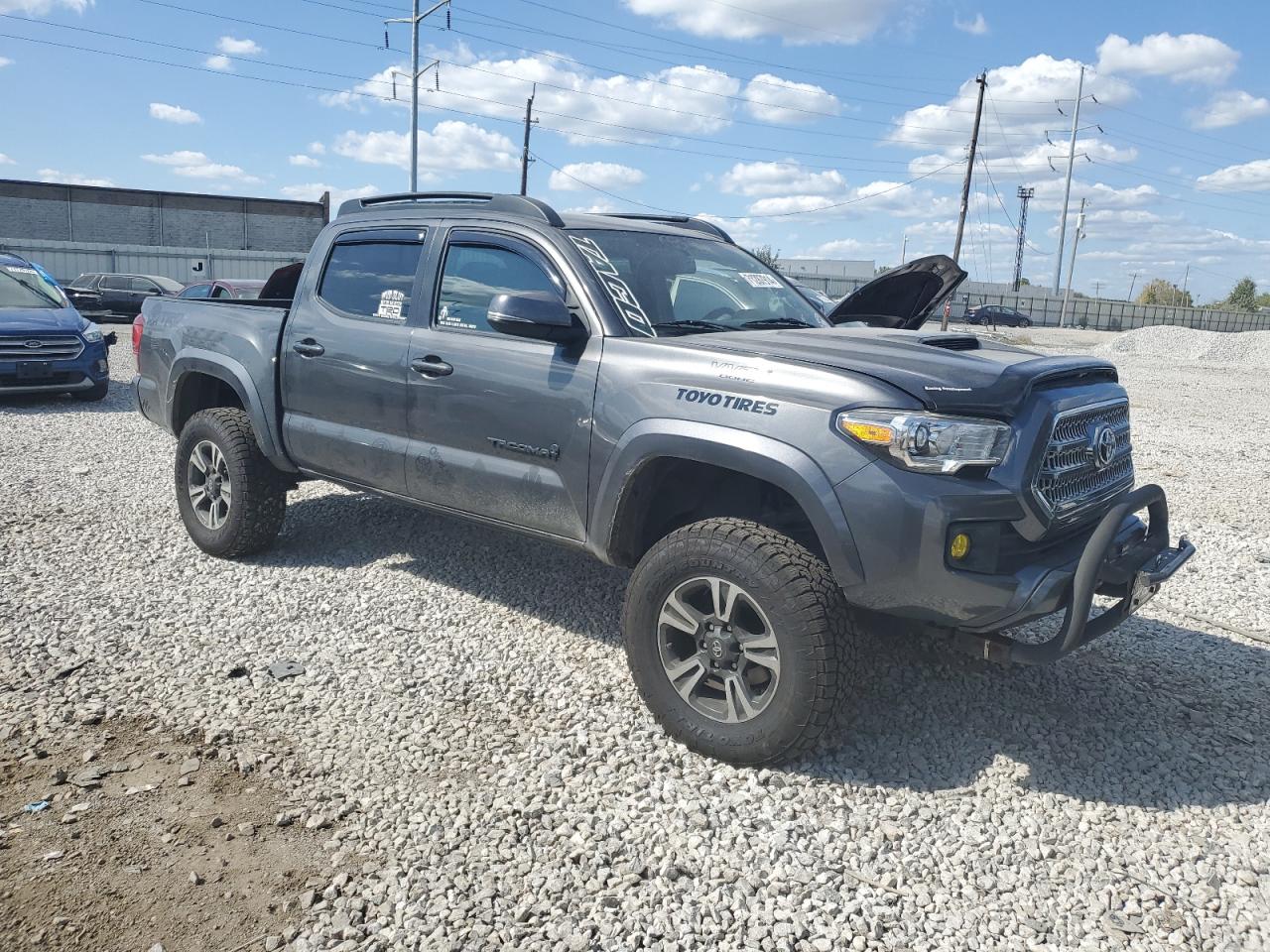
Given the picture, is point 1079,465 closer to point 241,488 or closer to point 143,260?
point 241,488

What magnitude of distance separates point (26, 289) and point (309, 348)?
8.73 meters

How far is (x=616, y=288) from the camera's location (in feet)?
13.3

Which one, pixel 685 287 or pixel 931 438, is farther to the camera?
pixel 685 287

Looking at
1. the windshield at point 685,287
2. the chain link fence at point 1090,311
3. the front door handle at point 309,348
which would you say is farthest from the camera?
the chain link fence at point 1090,311

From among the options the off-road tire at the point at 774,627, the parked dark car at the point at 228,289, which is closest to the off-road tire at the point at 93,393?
the parked dark car at the point at 228,289

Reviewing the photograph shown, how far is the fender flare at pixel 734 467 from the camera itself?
123 inches

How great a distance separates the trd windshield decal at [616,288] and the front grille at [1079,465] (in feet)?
5.27

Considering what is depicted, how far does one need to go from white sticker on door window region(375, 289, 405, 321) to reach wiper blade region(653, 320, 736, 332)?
Answer: 1374mm

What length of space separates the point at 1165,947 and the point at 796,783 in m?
1.18

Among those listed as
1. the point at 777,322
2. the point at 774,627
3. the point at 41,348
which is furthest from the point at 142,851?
the point at 41,348

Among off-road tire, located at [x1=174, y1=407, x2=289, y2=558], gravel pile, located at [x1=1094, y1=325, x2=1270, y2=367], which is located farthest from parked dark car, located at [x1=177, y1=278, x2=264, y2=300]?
gravel pile, located at [x1=1094, y1=325, x2=1270, y2=367]

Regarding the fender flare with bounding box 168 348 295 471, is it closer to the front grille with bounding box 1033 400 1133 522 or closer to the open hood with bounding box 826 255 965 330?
the open hood with bounding box 826 255 965 330

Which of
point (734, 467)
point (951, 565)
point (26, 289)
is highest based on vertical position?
point (26, 289)

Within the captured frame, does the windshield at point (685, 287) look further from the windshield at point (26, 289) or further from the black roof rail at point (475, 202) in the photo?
the windshield at point (26, 289)
